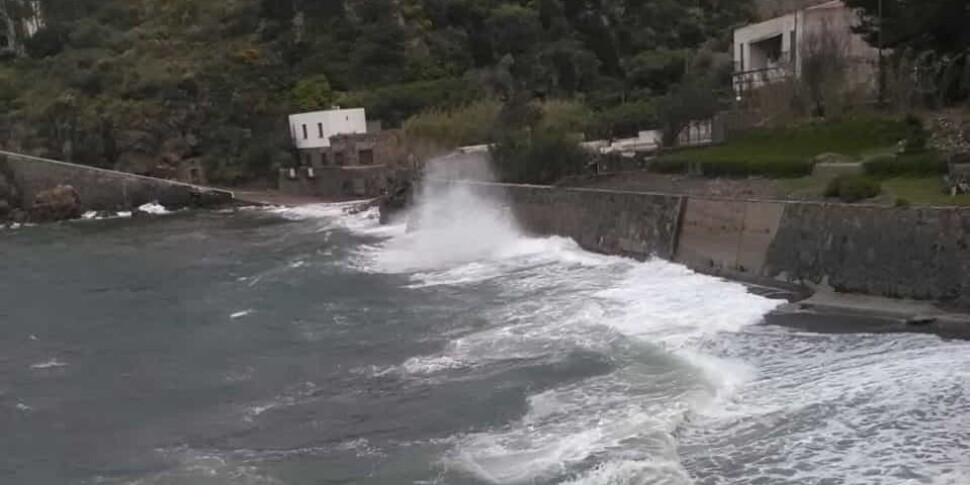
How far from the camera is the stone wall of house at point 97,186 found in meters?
60.7

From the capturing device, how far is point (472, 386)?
16500 millimetres

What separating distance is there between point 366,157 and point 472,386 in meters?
46.2

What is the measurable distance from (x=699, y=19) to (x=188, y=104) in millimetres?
44121

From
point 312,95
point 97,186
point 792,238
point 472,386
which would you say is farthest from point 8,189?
point 792,238

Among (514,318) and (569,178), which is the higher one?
(569,178)

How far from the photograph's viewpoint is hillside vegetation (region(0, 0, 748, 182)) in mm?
67438

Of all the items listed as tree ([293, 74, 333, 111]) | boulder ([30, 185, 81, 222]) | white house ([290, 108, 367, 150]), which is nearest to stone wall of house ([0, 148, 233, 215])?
boulder ([30, 185, 81, 222])

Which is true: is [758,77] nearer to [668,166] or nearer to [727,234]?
[668,166]

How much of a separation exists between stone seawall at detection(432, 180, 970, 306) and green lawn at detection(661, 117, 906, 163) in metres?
5.43

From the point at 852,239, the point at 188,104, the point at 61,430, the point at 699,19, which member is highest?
the point at 699,19

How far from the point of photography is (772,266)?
870 inches

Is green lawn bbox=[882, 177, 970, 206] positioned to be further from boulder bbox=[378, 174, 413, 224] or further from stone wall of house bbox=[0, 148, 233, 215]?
stone wall of house bbox=[0, 148, 233, 215]

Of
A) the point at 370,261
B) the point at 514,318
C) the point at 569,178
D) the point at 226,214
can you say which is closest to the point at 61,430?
the point at 514,318

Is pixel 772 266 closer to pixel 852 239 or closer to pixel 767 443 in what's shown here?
pixel 852 239
